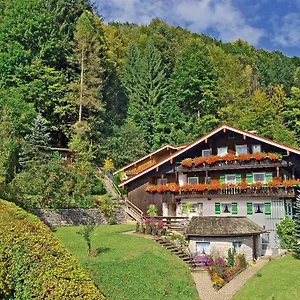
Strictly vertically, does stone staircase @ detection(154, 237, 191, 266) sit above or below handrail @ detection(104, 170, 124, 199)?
below

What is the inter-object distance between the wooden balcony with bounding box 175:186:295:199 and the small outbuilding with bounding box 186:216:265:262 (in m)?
4.49

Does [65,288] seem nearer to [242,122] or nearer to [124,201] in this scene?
[124,201]

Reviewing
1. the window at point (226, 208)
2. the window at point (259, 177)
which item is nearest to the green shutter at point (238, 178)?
the window at point (259, 177)

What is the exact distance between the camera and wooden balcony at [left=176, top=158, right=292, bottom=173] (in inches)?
1273

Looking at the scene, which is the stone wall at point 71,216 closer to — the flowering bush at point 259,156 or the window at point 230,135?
the window at point 230,135

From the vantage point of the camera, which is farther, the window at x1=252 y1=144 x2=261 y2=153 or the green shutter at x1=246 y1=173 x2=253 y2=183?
the green shutter at x1=246 y1=173 x2=253 y2=183

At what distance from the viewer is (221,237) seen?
86.4ft

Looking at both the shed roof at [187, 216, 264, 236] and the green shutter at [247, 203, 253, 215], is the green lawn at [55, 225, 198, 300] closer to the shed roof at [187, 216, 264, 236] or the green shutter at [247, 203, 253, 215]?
the shed roof at [187, 216, 264, 236]

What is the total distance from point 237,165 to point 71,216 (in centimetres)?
1431

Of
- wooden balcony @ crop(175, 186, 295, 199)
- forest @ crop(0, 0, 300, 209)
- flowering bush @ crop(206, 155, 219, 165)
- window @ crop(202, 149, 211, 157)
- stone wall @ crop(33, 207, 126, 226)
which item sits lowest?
stone wall @ crop(33, 207, 126, 226)

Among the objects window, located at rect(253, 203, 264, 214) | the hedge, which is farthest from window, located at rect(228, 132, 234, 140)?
the hedge

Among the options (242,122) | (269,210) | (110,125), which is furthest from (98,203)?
(242,122)

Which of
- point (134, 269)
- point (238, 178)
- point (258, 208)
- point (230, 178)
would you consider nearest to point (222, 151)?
point (230, 178)

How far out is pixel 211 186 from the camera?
33.7 meters
